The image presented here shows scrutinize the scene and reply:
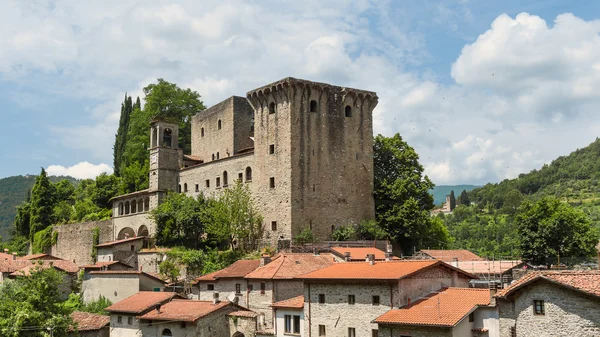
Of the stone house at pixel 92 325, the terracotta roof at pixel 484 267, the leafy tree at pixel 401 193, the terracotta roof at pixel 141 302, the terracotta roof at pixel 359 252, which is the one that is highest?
the leafy tree at pixel 401 193

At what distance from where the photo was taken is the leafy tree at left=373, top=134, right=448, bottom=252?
52.3 metres

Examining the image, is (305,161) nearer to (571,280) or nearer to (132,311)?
(132,311)

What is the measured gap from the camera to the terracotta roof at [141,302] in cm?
3942

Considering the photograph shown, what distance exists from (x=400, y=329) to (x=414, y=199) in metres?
25.2

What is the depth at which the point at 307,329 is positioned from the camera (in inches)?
1347

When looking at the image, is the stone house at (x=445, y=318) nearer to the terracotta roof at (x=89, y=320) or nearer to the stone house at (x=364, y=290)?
the stone house at (x=364, y=290)

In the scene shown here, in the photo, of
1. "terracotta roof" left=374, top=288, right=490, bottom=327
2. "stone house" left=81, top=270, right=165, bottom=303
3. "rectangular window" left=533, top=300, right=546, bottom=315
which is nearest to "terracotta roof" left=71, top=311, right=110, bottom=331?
"stone house" left=81, top=270, right=165, bottom=303

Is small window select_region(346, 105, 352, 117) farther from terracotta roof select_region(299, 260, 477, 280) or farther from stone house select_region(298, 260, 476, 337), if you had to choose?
stone house select_region(298, 260, 476, 337)

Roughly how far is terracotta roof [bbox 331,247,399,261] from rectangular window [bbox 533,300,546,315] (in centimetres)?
1794

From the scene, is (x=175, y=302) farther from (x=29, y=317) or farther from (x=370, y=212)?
(x=370, y=212)

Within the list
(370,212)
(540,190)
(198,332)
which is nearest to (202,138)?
(370,212)

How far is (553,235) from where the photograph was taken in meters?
44.8

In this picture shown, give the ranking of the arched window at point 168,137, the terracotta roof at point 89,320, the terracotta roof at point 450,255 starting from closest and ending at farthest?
1. the terracotta roof at point 89,320
2. the terracotta roof at point 450,255
3. the arched window at point 168,137

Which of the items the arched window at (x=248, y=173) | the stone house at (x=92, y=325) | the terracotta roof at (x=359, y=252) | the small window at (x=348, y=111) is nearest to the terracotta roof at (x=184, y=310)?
the stone house at (x=92, y=325)
